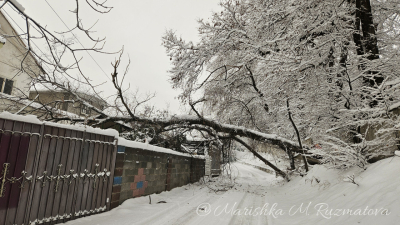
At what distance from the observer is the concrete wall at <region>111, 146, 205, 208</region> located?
201 inches

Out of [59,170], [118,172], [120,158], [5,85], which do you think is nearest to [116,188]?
[118,172]

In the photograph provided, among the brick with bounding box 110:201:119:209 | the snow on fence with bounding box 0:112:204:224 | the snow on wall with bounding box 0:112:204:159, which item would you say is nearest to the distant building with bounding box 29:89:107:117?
the snow on wall with bounding box 0:112:204:159

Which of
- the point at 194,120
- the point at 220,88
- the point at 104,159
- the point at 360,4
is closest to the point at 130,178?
the point at 104,159

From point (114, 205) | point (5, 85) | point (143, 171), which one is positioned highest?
point (5, 85)

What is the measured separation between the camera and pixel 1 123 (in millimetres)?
2953

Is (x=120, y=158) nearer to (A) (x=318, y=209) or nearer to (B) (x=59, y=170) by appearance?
(B) (x=59, y=170)

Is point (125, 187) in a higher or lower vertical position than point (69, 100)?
lower

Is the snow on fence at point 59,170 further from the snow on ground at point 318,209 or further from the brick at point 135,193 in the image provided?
the snow on ground at point 318,209

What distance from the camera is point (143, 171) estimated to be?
6.17 metres

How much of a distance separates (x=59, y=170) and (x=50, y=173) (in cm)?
14

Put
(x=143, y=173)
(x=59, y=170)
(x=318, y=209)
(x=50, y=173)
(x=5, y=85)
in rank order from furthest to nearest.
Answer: (x=5, y=85) → (x=143, y=173) → (x=318, y=209) → (x=59, y=170) → (x=50, y=173)

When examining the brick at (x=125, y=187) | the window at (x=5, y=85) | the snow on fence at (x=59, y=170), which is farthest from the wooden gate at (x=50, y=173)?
the window at (x=5, y=85)

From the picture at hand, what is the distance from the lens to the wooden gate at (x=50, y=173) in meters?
3.00

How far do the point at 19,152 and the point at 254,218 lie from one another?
14.9 feet
